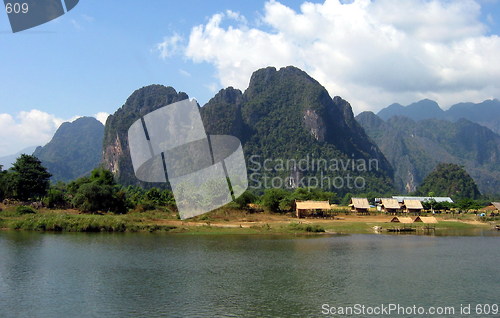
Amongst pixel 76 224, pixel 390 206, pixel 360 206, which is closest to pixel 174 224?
pixel 76 224

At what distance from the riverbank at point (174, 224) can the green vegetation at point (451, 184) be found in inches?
2191

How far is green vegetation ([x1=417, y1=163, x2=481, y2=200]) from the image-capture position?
315 feet

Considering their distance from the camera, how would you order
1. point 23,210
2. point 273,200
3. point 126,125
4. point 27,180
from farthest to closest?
point 126,125 → point 273,200 → point 27,180 → point 23,210

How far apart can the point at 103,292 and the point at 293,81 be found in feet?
424

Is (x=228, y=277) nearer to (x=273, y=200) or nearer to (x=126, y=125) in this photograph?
(x=273, y=200)

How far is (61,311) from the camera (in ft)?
41.1

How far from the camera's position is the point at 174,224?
3606 cm

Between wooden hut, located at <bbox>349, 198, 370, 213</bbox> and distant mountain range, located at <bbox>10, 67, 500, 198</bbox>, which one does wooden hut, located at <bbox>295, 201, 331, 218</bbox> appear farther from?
distant mountain range, located at <bbox>10, 67, 500, 198</bbox>

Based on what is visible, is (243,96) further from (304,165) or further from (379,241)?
(379,241)

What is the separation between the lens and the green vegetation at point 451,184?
96.1 m

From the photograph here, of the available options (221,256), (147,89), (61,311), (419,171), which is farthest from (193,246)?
(419,171)
